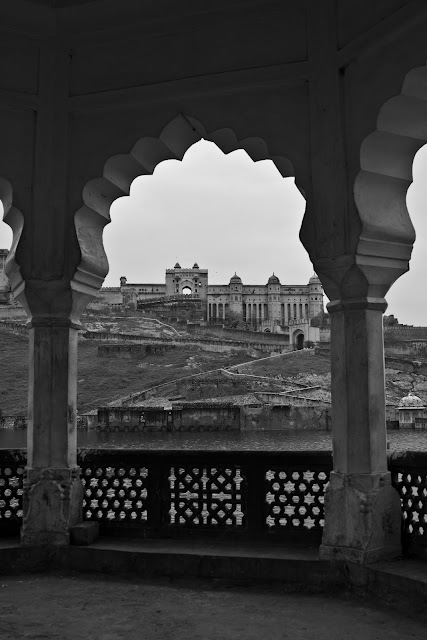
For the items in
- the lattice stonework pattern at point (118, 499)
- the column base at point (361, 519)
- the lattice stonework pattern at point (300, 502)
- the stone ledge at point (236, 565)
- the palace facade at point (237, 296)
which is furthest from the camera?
the palace facade at point (237, 296)

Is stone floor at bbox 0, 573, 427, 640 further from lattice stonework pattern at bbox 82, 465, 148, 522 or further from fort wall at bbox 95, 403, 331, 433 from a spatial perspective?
fort wall at bbox 95, 403, 331, 433

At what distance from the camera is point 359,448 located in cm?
384

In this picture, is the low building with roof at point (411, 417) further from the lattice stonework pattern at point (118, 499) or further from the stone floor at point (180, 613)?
the stone floor at point (180, 613)

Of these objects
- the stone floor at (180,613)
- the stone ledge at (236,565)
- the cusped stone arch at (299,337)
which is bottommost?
the stone floor at (180,613)

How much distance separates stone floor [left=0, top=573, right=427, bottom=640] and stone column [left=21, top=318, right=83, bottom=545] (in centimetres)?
36

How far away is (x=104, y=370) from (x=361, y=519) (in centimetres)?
4735

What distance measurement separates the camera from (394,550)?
3.78 metres

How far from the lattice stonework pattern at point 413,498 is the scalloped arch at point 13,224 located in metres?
2.72

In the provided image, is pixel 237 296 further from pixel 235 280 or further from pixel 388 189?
pixel 388 189

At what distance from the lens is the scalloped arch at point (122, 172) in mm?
4422

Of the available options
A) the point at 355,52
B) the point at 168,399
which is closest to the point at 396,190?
the point at 355,52

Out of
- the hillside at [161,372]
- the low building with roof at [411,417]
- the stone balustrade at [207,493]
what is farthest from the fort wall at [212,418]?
the stone balustrade at [207,493]

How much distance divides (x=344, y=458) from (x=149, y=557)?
134cm

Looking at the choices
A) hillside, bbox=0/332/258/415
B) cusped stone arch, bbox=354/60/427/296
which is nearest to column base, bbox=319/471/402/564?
cusped stone arch, bbox=354/60/427/296
